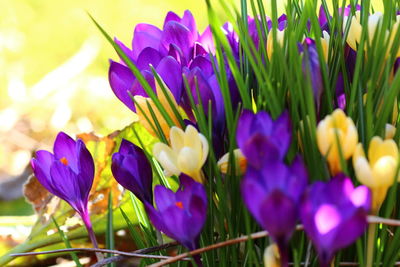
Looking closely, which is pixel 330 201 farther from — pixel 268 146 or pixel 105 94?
pixel 105 94

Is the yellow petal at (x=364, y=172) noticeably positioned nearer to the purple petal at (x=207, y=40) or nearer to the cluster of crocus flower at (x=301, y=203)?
the cluster of crocus flower at (x=301, y=203)

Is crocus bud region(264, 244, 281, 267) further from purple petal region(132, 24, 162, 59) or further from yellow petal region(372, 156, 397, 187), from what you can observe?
purple petal region(132, 24, 162, 59)

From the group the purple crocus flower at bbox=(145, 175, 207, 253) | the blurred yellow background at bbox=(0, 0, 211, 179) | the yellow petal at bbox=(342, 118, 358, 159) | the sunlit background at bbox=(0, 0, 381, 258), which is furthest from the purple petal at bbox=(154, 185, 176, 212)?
the blurred yellow background at bbox=(0, 0, 211, 179)

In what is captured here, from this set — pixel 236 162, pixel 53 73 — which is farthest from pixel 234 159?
pixel 53 73

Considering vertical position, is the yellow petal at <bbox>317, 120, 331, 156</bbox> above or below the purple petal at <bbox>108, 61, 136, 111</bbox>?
below

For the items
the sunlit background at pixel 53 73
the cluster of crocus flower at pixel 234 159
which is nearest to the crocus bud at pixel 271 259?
the cluster of crocus flower at pixel 234 159

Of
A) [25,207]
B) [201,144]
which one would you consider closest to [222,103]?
[201,144]
